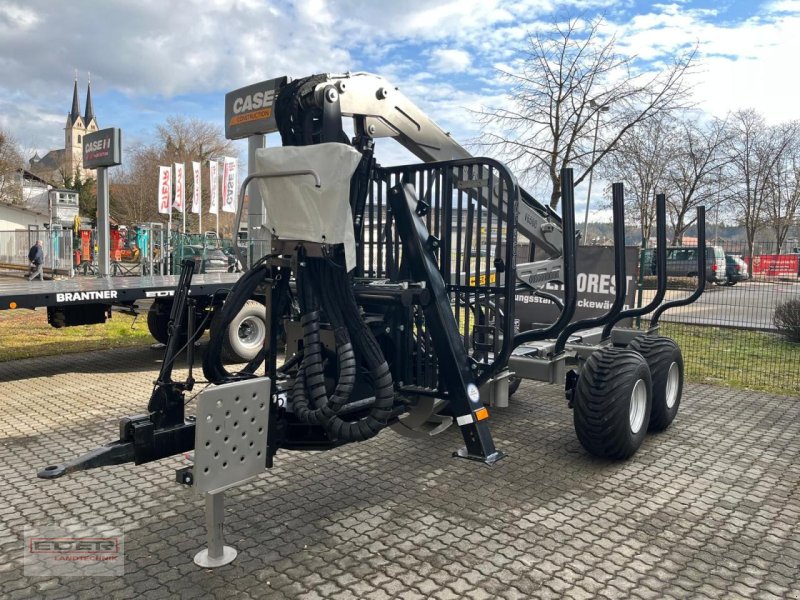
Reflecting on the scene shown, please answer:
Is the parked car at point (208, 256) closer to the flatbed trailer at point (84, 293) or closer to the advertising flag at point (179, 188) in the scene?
the advertising flag at point (179, 188)

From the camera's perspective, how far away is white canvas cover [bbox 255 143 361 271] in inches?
147

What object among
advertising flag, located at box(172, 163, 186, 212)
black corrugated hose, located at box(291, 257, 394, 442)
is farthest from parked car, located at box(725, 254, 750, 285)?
advertising flag, located at box(172, 163, 186, 212)

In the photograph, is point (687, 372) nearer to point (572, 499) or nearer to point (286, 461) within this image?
point (572, 499)

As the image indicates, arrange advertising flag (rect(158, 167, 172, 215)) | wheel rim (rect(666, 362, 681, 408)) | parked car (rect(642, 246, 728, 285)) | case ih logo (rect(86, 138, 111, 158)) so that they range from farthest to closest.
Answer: advertising flag (rect(158, 167, 172, 215))
case ih logo (rect(86, 138, 111, 158))
parked car (rect(642, 246, 728, 285))
wheel rim (rect(666, 362, 681, 408))

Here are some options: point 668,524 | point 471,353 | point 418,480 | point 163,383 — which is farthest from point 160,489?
point 668,524

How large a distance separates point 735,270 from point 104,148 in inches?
659

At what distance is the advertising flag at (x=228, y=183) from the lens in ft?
108

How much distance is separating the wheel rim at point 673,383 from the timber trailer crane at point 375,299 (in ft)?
3.33

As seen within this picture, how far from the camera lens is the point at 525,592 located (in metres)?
3.36

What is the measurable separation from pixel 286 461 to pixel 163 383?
1874 mm

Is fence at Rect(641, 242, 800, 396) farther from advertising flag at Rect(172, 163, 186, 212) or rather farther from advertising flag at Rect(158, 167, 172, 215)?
advertising flag at Rect(158, 167, 172, 215)

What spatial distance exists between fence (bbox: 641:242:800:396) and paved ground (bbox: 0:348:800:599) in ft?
12.3

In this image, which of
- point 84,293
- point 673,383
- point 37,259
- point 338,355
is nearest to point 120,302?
point 84,293

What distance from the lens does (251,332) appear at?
9516mm
